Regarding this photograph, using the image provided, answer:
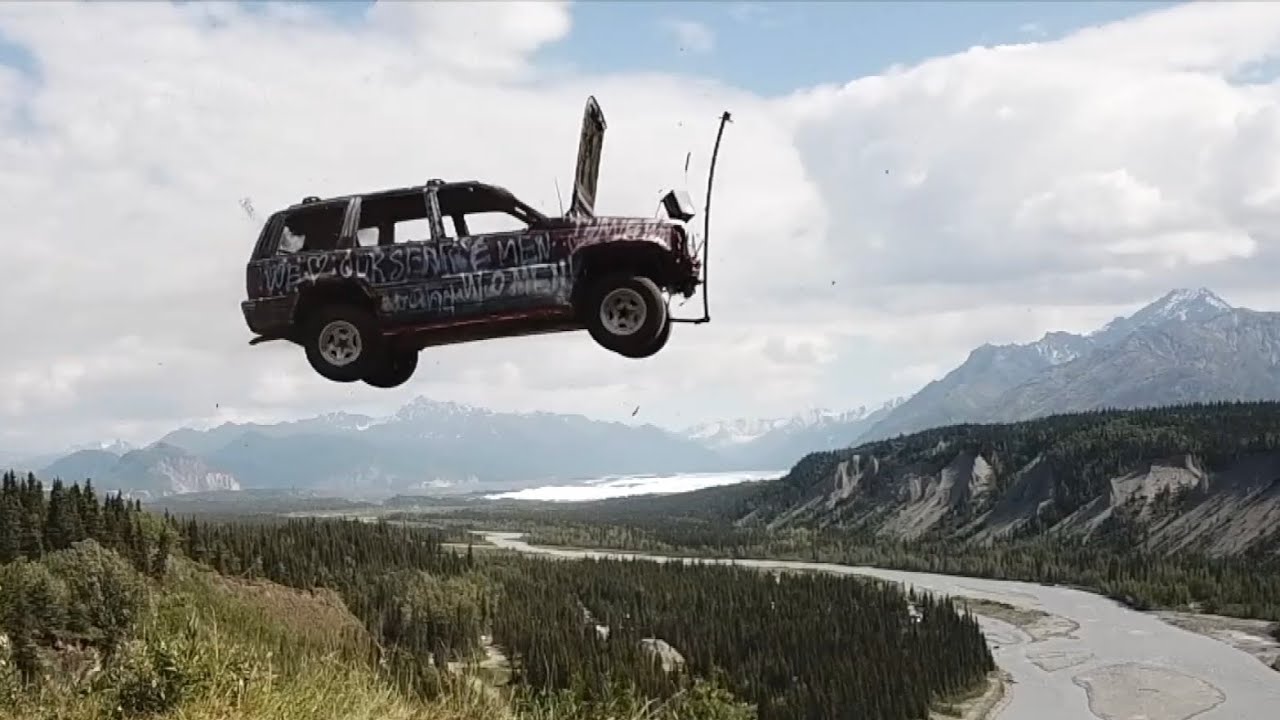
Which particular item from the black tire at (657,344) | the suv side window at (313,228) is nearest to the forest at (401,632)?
the suv side window at (313,228)

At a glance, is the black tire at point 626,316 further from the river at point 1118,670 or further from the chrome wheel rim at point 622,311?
the river at point 1118,670

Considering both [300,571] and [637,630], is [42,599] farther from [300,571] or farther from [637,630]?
[637,630]

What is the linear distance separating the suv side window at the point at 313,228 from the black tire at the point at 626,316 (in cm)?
170

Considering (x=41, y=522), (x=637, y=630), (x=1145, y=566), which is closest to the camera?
(x=41, y=522)

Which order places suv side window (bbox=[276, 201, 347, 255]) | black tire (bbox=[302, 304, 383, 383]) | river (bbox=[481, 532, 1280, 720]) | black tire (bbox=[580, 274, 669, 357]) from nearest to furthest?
black tire (bbox=[580, 274, 669, 357]) → black tire (bbox=[302, 304, 383, 383]) → suv side window (bbox=[276, 201, 347, 255]) → river (bbox=[481, 532, 1280, 720])

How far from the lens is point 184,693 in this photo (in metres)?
23.7

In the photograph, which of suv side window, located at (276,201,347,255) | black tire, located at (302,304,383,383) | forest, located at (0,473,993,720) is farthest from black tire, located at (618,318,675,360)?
forest, located at (0,473,993,720)

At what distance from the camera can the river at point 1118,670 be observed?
111m

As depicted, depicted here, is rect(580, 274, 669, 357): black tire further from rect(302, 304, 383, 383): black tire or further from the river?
the river

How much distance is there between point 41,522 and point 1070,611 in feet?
435

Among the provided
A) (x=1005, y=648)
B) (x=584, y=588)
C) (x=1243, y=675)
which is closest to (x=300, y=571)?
(x=584, y=588)

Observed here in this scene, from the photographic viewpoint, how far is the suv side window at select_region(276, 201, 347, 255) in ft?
25.2

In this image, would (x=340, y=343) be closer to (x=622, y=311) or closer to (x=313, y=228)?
(x=313, y=228)

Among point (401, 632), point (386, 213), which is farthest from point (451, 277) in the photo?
point (401, 632)
